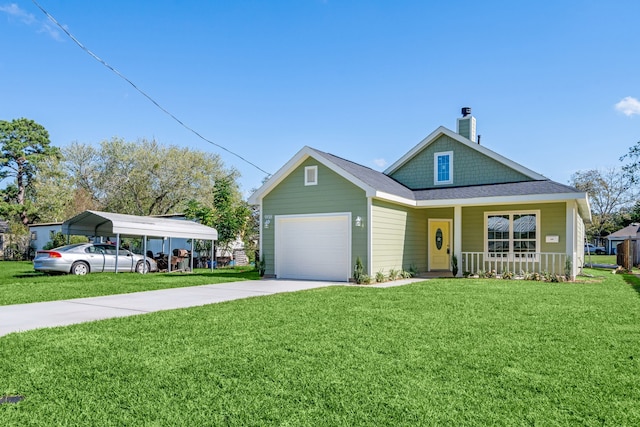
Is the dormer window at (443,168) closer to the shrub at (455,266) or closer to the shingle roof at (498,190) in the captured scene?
the shingle roof at (498,190)

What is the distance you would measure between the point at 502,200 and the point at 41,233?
29.8 m

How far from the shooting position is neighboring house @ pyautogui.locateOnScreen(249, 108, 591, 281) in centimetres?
1313

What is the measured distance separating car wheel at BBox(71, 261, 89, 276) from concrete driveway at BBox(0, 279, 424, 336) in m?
6.13

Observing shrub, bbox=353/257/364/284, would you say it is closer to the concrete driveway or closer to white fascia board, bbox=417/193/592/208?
the concrete driveway

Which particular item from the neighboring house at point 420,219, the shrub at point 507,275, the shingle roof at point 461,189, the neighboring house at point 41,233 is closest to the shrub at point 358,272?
the neighboring house at point 420,219

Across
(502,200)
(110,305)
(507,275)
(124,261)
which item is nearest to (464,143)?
(502,200)

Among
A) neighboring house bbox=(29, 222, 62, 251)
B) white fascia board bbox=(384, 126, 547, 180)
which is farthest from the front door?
neighboring house bbox=(29, 222, 62, 251)

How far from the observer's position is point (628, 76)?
1853cm

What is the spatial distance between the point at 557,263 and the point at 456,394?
12988 mm

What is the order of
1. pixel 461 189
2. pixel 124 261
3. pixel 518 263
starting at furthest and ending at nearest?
pixel 124 261 → pixel 461 189 → pixel 518 263

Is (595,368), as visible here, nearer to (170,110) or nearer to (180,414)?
(180,414)

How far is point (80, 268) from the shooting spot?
1495 cm

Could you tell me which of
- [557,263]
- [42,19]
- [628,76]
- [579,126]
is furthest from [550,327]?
[579,126]

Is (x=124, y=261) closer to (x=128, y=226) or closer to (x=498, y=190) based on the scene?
(x=128, y=226)
